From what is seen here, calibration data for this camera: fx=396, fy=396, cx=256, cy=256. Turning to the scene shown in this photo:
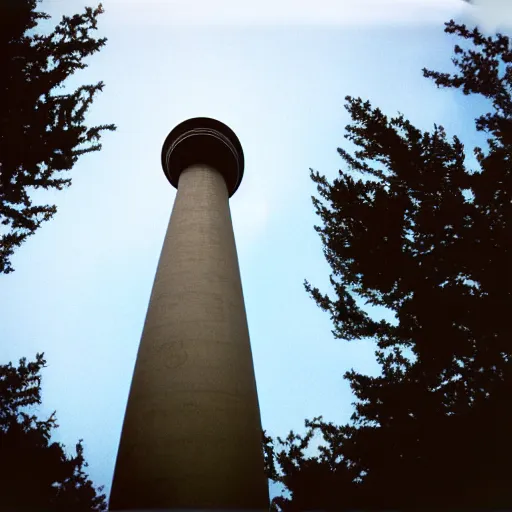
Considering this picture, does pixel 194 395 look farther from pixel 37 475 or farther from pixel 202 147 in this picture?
pixel 202 147

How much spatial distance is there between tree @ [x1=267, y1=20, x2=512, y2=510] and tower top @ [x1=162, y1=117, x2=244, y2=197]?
4233 millimetres

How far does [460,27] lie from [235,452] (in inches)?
385

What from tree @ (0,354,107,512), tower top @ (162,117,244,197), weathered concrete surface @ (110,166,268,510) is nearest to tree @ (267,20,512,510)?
Answer: weathered concrete surface @ (110,166,268,510)

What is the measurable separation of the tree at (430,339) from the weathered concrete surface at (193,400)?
0.59 metres

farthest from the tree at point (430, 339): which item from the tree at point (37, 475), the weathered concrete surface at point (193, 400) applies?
the tree at point (37, 475)

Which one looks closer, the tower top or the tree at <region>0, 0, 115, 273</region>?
the tree at <region>0, 0, 115, 273</region>

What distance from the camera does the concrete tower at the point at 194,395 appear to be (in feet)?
14.0

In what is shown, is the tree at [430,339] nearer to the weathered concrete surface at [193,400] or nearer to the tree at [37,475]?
the weathered concrete surface at [193,400]

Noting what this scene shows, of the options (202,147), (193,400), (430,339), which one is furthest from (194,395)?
(202,147)

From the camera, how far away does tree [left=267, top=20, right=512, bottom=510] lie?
3588 mm

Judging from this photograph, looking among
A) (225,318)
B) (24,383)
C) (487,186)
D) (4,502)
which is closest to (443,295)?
(487,186)

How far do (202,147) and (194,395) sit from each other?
6.46 m

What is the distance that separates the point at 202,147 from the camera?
31.4 feet

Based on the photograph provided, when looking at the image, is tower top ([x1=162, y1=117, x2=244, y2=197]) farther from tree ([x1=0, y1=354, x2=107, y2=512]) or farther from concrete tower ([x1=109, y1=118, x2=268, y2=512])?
tree ([x1=0, y1=354, x2=107, y2=512])
